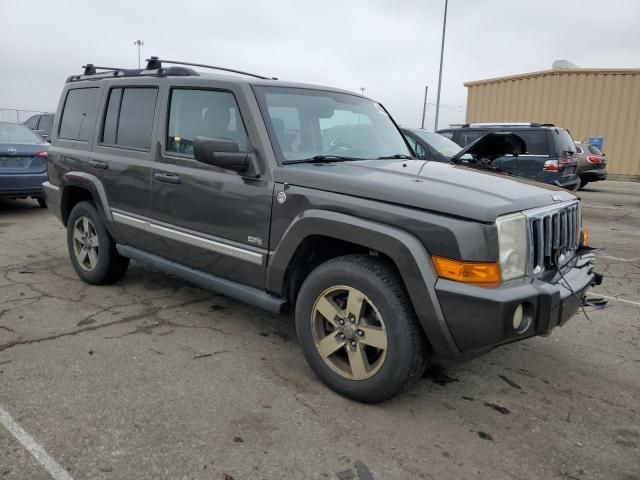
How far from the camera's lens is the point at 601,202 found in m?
12.9

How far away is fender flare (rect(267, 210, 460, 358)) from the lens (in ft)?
8.57

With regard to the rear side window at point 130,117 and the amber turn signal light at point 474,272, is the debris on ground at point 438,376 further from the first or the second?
the rear side window at point 130,117

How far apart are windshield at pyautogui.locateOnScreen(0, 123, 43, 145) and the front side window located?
599 cm

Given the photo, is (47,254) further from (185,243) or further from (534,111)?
(534,111)

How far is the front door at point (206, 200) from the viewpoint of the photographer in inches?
133

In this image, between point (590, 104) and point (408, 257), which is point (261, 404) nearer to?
point (408, 257)

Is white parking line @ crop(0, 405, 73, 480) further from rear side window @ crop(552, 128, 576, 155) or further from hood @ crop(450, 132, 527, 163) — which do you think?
rear side window @ crop(552, 128, 576, 155)

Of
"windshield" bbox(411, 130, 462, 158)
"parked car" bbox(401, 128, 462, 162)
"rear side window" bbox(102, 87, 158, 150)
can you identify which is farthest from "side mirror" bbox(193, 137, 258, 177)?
"windshield" bbox(411, 130, 462, 158)

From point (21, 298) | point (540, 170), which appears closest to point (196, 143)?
point (21, 298)

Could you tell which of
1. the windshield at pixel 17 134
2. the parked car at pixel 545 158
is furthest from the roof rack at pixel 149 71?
the parked car at pixel 545 158

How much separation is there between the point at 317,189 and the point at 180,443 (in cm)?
152

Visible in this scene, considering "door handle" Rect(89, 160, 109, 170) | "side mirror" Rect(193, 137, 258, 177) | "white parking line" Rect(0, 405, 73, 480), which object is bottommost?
"white parking line" Rect(0, 405, 73, 480)

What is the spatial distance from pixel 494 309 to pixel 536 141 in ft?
32.3

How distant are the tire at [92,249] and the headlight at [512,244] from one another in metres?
3.43
